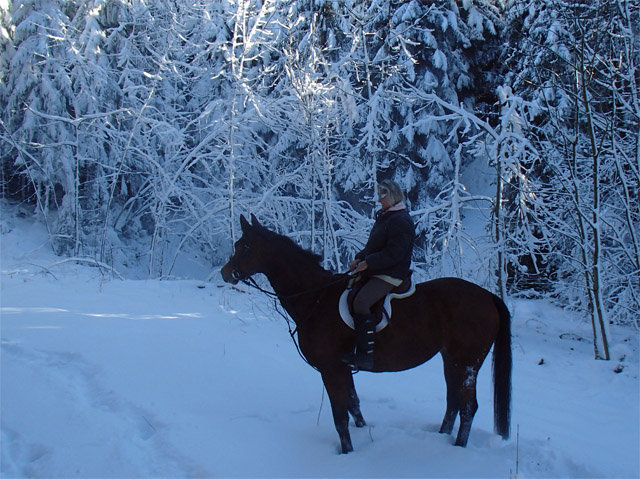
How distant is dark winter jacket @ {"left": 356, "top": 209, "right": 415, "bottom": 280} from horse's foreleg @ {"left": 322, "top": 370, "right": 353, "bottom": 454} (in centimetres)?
97

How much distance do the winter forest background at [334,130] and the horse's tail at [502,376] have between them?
454 centimetres

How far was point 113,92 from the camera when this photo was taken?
65.4ft

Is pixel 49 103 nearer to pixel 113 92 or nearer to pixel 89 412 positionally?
pixel 113 92

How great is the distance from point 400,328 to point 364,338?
1.28 feet

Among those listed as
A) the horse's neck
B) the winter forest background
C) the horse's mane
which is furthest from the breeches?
the winter forest background

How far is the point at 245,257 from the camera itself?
4.70m

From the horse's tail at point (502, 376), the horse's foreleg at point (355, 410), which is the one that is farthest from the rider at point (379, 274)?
the horse's tail at point (502, 376)

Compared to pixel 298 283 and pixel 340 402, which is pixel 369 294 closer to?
pixel 298 283

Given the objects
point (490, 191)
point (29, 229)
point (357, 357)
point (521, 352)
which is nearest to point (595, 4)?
point (521, 352)

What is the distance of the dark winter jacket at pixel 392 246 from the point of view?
426 cm

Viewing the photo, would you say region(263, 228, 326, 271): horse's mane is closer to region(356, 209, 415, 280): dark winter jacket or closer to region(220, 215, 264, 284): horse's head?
region(220, 215, 264, 284): horse's head

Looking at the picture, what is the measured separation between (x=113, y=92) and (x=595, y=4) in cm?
1755

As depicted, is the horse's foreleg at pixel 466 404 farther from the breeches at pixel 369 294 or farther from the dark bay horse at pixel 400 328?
the breeches at pixel 369 294

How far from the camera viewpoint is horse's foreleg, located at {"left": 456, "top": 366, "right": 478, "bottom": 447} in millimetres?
4422
